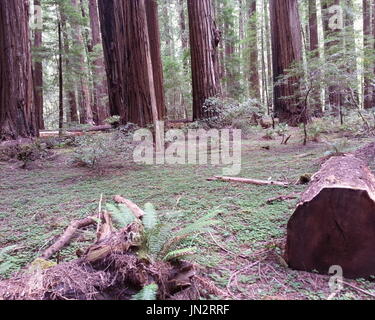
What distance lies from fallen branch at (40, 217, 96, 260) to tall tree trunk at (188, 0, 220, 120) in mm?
6345

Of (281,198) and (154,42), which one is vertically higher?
(154,42)

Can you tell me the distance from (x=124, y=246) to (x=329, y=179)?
1309mm

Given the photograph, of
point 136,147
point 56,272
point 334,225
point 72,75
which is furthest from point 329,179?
point 72,75

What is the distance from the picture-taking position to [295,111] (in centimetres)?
852

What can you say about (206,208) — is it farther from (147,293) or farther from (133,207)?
(147,293)

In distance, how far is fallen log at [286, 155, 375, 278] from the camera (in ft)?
5.69

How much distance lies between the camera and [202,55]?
8602mm

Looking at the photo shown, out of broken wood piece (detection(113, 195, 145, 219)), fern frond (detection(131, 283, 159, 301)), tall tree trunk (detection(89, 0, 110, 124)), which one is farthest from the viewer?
tall tree trunk (detection(89, 0, 110, 124))

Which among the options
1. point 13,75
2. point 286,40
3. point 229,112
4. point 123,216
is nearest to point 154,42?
point 229,112

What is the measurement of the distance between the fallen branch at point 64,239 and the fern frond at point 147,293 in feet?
2.97

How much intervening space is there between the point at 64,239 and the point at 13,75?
5.58 metres

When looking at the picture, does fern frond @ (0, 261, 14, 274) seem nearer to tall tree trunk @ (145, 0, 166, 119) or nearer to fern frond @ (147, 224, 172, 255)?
fern frond @ (147, 224, 172, 255)

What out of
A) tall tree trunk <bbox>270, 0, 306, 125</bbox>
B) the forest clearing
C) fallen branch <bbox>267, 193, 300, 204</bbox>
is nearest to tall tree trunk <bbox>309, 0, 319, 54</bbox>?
the forest clearing

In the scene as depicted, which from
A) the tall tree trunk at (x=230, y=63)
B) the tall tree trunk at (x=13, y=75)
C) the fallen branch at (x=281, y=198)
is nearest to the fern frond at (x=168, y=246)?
the fallen branch at (x=281, y=198)
